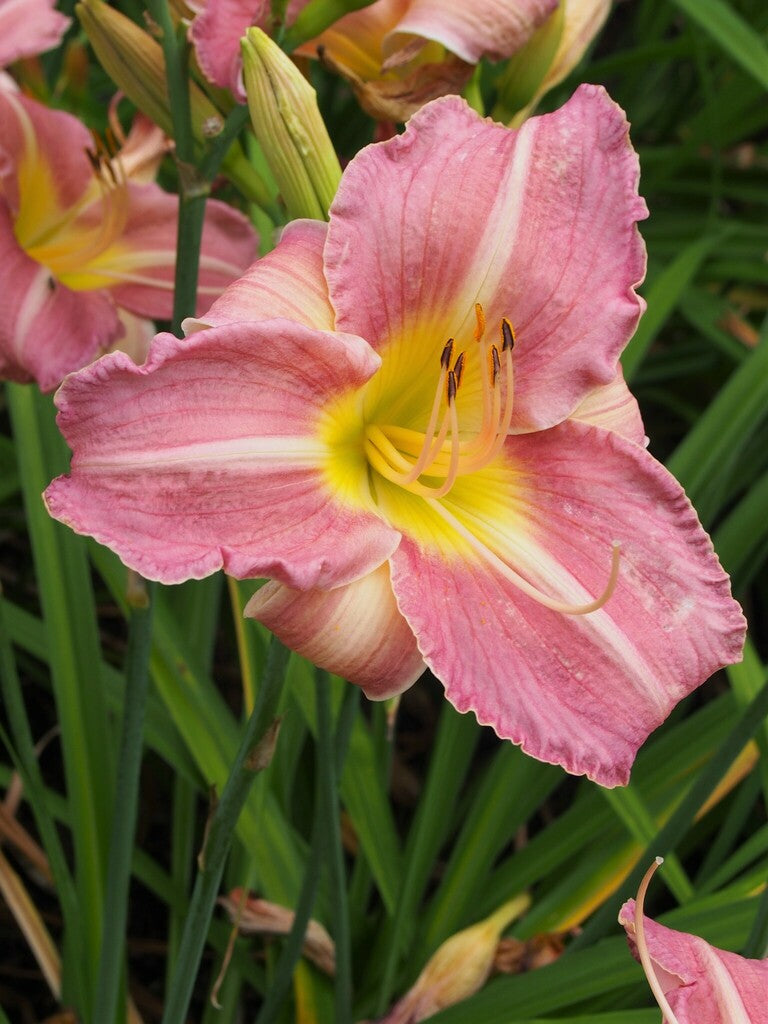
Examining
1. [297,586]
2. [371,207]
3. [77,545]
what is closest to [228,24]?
[371,207]

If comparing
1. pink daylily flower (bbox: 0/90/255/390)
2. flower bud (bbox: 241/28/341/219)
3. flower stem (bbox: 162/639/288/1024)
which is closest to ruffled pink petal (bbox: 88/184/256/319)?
pink daylily flower (bbox: 0/90/255/390)

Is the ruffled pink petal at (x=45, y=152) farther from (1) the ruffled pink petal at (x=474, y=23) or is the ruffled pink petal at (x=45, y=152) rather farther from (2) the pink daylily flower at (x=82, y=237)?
(1) the ruffled pink petal at (x=474, y=23)

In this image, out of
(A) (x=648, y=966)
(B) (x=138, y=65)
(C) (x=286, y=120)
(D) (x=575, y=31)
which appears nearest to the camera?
(A) (x=648, y=966)

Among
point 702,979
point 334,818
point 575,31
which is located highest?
point 575,31

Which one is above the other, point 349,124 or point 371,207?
point 371,207

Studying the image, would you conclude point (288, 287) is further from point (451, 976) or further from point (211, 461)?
point (451, 976)

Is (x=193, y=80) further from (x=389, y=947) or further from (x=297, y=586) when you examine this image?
(x=389, y=947)

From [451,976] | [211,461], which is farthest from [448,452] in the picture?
[451,976]
